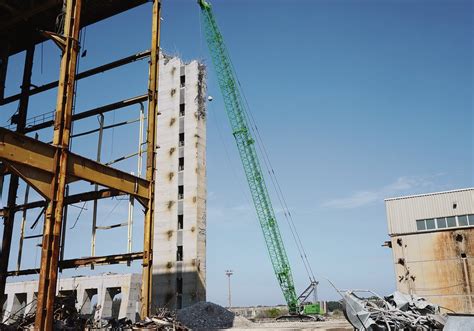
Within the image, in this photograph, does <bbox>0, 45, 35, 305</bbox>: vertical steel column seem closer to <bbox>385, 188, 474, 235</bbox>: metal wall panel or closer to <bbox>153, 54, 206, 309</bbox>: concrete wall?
<bbox>153, 54, 206, 309</bbox>: concrete wall

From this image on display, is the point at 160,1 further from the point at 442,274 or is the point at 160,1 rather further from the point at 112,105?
the point at 442,274

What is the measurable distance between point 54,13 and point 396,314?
22647 millimetres

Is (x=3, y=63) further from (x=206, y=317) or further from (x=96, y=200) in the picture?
(x=206, y=317)

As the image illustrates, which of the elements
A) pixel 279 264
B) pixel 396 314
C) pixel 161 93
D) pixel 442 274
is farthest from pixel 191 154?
pixel 396 314

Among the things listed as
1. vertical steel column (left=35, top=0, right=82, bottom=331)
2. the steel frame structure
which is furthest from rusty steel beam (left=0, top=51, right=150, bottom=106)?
vertical steel column (left=35, top=0, right=82, bottom=331)

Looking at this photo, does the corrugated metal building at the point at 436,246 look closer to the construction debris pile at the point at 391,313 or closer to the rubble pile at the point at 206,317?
the rubble pile at the point at 206,317

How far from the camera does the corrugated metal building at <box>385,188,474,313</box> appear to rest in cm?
3356

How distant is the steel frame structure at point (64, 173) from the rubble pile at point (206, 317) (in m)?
11.6

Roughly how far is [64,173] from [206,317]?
1856 cm

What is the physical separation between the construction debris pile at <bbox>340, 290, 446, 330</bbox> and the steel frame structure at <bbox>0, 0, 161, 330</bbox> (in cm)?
877

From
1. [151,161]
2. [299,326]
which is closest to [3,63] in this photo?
[151,161]

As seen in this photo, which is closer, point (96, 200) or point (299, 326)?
point (96, 200)

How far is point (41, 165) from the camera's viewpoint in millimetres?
14812

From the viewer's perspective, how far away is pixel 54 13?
77.2 ft
